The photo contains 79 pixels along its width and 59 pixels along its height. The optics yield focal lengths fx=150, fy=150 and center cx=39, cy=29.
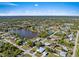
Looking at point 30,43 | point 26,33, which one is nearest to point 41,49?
point 30,43

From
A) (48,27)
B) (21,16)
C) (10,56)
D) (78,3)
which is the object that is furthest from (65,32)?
(10,56)

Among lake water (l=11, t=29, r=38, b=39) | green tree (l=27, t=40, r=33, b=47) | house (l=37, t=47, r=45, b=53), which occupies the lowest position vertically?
house (l=37, t=47, r=45, b=53)

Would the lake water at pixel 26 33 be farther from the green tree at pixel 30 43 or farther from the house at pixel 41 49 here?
the house at pixel 41 49

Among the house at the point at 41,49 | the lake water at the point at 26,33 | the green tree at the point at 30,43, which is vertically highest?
the lake water at the point at 26,33

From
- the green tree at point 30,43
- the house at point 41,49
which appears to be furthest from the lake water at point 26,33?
the house at point 41,49

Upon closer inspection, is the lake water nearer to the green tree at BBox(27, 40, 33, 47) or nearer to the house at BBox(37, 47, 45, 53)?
the green tree at BBox(27, 40, 33, 47)

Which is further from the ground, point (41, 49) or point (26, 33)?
point (26, 33)

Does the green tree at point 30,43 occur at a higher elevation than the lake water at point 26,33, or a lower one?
lower

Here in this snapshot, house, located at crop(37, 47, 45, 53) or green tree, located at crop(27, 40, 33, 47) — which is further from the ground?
green tree, located at crop(27, 40, 33, 47)

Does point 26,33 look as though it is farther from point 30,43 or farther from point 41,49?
point 41,49

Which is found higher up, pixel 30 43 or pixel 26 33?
pixel 26 33

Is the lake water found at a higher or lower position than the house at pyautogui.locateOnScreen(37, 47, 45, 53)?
higher

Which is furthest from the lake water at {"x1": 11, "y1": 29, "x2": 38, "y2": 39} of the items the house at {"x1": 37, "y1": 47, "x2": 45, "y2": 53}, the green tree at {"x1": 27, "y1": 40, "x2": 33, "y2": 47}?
the house at {"x1": 37, "y1": 47, "x2": 45, "y2": 53}
